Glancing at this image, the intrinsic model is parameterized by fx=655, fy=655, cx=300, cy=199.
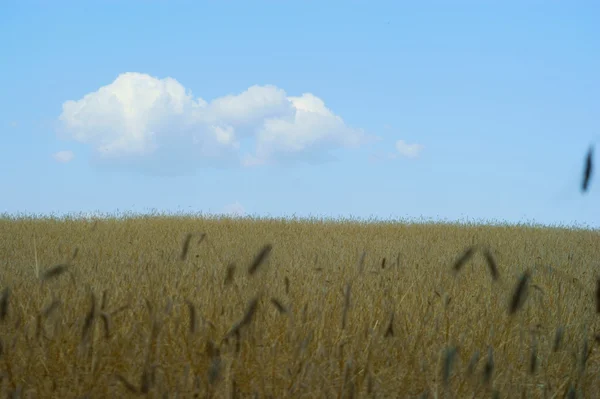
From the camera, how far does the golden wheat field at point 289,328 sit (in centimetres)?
269

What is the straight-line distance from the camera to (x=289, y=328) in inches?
140

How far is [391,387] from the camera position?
3279 millimetres

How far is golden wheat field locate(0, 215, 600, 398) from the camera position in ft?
8.84

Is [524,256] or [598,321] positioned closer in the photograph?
[598,321]

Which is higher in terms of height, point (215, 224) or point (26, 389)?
point (215, 224)

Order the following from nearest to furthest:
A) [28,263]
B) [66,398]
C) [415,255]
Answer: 1. [66,398]
2. [28,263]
3. [415,255]

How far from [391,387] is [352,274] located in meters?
3.20

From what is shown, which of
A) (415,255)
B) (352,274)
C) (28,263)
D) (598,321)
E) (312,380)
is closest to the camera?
(312,380)

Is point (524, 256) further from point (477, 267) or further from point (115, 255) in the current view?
point (115, 255)

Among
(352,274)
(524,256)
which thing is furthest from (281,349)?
(524,256)

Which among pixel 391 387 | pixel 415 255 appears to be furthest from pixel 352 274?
pixel 391 387

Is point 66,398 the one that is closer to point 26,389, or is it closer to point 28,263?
point 26,389

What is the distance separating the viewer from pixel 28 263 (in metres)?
7.19

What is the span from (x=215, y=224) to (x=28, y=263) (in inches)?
251
